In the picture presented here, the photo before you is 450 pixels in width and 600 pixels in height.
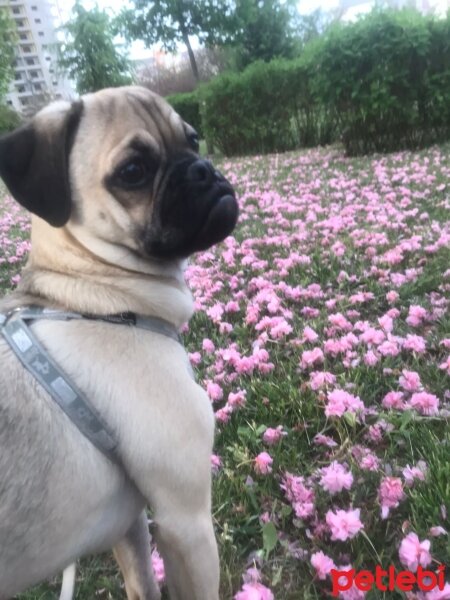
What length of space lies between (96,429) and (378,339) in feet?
6.73

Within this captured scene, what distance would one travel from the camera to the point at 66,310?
5.89 ft

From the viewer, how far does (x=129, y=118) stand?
194 cm

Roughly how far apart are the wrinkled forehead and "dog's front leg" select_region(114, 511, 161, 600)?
4.73 ft

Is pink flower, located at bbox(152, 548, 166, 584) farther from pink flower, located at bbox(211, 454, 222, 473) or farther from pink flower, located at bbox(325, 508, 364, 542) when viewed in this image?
pink flower, located at bbox(325, 508, 364, 542)

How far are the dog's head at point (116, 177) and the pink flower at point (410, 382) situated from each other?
1.33 m

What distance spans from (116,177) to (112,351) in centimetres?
62

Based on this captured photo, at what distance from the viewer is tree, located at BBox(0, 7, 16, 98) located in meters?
32.4

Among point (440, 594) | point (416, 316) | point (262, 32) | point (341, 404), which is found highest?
point (440, 594)

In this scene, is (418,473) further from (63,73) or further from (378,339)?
(63,73)

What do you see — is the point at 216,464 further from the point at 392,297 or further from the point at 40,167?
the point at 392,297

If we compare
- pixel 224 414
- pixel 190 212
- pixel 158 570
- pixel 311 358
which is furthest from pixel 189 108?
pixel 158 570

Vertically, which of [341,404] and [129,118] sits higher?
[129,118]

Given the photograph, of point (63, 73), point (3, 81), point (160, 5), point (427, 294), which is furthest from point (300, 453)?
point (63, 73)

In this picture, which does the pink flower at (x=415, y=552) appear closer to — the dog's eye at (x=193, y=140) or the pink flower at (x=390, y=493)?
the pink flower at (x=390, y=493)
